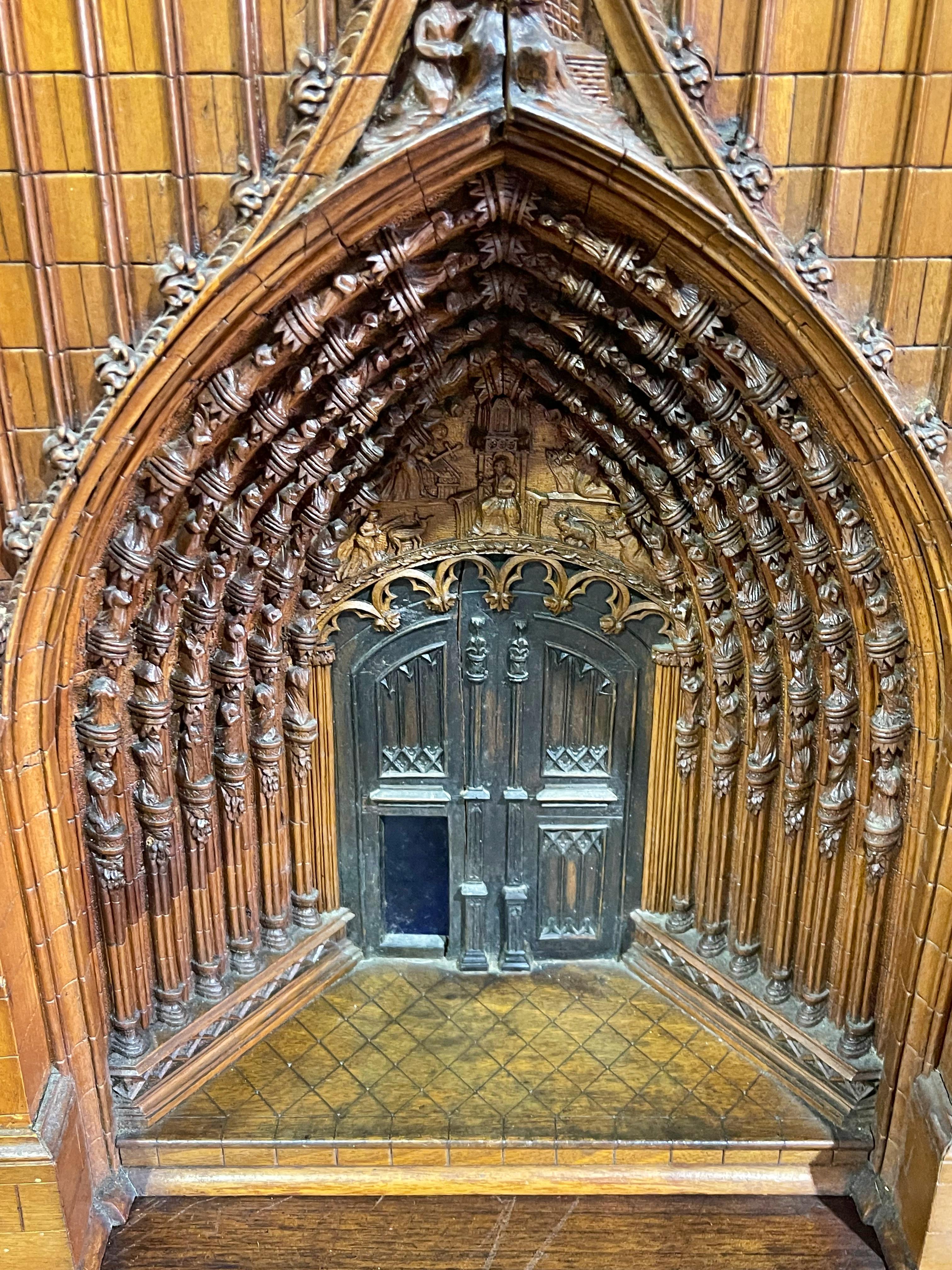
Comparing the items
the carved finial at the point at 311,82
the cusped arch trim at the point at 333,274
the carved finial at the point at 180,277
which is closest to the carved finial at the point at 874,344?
the cusped arch trim at the point at 333,274

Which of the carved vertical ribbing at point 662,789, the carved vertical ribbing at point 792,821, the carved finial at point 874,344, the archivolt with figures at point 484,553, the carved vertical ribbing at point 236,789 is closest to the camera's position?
the carved finial at point 874,344

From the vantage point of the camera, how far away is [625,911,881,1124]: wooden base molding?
3.22 meters

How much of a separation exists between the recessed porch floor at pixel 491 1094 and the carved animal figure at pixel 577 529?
1.74m

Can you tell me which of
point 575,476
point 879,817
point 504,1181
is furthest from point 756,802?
point 504,1181

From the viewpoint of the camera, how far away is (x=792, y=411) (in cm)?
267

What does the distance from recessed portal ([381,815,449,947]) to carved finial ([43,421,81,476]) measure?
72.9 inches

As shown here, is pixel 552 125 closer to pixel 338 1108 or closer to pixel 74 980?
pixel 74 980

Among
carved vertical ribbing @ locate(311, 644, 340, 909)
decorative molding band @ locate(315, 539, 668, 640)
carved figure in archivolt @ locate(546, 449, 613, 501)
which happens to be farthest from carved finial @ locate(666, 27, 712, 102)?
carved vertical ribbing @ locate(311, 644, 340, 909)

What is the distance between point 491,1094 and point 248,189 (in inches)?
112

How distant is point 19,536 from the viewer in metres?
2.50

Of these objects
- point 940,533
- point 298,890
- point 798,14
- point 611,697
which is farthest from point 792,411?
point 298,890

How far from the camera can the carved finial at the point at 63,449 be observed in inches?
98.0

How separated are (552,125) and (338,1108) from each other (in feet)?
9.85

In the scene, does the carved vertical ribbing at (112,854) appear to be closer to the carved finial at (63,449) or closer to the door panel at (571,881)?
the carved finial at (63,449)
